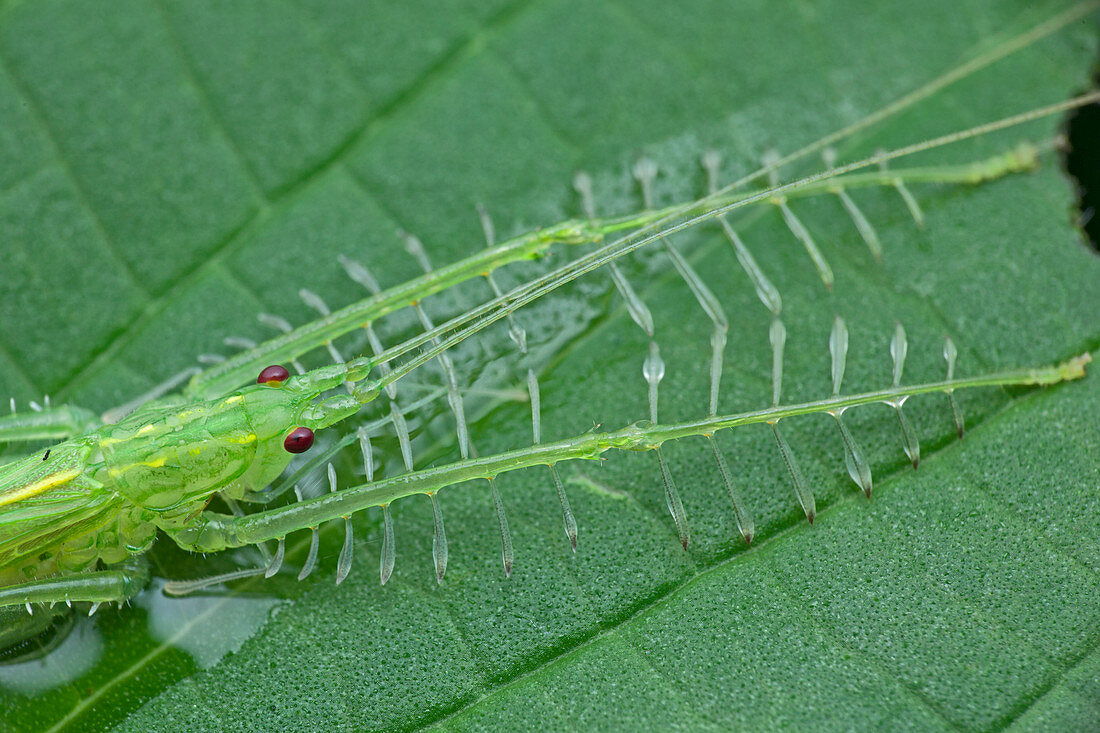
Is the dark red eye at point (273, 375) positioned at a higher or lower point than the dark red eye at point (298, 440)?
higher

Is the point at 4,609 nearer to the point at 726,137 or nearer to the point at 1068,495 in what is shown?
the point at 726,137

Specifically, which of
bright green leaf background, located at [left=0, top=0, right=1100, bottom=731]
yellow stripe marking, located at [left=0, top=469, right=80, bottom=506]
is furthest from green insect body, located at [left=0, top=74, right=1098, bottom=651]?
bright green leaf background, located at [left=0, top=0, right=1100, bottom=731]

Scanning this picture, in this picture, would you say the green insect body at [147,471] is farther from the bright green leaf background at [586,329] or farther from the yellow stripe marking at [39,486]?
the bright green leaf background at [586,329]

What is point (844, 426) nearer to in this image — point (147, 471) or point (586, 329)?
point (586, 329)

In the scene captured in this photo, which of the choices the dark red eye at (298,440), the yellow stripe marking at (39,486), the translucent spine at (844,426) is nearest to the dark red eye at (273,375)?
the dark red eye at (298,440)

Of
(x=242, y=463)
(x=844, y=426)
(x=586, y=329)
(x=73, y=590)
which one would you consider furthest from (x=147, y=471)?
(x=844, y=426)

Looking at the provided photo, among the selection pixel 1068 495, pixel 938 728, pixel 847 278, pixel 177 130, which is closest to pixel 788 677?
pixel 938 728
